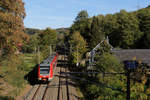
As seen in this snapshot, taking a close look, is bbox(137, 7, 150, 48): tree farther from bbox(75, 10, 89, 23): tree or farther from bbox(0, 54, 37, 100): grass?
bbox(0, 54, 37, 100): grass

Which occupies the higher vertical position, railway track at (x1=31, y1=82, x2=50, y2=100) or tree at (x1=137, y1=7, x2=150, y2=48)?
tree at (x1=137, y1=7, x2=150, y2=48)

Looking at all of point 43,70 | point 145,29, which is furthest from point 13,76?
point 145,29

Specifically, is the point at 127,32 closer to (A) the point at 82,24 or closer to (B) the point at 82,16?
(A) the point at 82,24

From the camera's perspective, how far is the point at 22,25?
16938 mm

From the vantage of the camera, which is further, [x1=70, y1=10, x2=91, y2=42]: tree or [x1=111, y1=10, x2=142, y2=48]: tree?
[x1=70, y1=10, x2=91, y2=42]: tree

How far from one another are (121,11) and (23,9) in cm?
4884

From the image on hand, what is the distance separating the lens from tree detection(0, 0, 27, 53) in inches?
578

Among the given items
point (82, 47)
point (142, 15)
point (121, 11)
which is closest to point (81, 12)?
point (121, 11)

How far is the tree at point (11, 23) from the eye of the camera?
14.7 metres

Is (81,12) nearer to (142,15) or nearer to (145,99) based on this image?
(142,15)

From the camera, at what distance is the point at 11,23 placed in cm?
1502

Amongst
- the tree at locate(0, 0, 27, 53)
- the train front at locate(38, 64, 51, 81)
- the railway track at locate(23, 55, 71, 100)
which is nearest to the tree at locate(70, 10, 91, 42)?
the train front at locate(38, 64, 51, 81)

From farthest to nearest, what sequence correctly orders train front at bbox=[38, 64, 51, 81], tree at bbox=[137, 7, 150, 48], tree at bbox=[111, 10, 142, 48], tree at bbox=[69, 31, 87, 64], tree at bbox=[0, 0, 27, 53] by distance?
1. tree at bbox=[111, 10, 142, 48]
2. tree at bbox=[137, 7, 150, 48]
3. tree at bbox=[69, 31, 87, 64]
4. train front at bbox=[38, 64, 51, 81]
5. tree at bbox=[0, 0, 27, 53]

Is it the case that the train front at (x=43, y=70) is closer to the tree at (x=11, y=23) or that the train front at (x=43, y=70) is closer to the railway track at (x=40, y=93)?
the railway track at (x=40, y=93)
